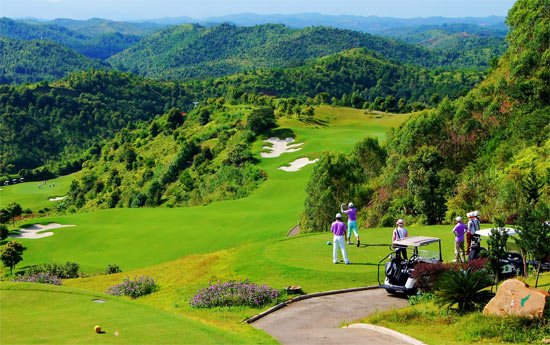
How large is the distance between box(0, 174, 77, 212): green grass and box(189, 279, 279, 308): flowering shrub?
4545 inches

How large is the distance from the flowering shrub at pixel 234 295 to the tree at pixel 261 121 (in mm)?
92407

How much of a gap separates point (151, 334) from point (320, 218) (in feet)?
103

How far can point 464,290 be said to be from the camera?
16.3 m

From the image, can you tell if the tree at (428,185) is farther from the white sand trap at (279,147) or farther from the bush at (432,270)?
the white sand trap at (279,147)

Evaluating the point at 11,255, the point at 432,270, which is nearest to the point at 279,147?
the point at 11,255

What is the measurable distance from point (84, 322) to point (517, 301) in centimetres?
1141

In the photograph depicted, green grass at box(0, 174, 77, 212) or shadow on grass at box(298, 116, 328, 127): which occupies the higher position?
shadow on grass at box(298, 116, 328, 127)

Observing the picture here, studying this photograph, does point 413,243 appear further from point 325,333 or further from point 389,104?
point 389,104

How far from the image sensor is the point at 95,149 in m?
189

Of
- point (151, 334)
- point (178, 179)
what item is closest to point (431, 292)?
point (151, 334)

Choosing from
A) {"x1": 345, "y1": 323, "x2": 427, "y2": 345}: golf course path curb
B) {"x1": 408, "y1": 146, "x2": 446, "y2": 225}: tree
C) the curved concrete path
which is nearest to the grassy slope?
{"x1": 408, "y1": 146, "x2": 446, "y2": 225}: tree

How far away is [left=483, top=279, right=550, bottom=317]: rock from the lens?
14555mm

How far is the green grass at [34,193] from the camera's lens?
13196 cm

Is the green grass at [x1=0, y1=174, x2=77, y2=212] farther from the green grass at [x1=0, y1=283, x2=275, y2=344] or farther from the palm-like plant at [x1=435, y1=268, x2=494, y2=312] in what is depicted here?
the palm-like plant at [x1=435, y1=268, x2=494, y2=312]
